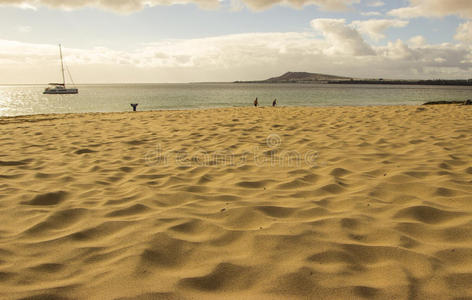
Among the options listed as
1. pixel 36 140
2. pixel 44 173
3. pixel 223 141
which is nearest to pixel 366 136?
pixel 223 141

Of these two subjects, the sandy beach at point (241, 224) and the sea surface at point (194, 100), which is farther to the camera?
the sea surface at point (194, 100)

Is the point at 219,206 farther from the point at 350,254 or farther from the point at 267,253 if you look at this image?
the point at 350,254

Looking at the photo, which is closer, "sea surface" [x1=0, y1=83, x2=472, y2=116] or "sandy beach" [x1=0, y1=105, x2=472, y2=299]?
"sandy beach" [x1=0, y1=105, x2=472, y2=299]

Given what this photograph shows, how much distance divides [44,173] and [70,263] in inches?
95.1

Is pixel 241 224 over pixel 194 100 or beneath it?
beneath

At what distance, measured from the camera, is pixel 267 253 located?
6.06ft

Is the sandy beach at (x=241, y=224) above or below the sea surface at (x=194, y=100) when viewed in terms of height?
below

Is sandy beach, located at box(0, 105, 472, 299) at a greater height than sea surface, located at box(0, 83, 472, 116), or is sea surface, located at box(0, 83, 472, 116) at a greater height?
sea surface, located at box(0, 83, 472, 116)

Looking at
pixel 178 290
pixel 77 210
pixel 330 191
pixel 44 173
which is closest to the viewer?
pixel 178 290

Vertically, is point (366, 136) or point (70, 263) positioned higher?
point (366, 136)

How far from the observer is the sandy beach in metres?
1.56

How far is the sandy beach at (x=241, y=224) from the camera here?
5.13 feet

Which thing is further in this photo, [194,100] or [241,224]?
[194,100]

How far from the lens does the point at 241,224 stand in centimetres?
226
